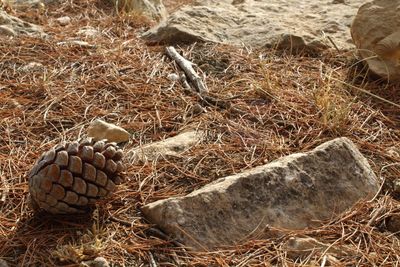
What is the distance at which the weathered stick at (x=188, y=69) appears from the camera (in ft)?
10.1

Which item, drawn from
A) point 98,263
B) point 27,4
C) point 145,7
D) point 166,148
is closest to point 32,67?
point 166,148

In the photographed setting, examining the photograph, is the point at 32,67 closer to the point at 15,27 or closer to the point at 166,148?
the point at 15,27

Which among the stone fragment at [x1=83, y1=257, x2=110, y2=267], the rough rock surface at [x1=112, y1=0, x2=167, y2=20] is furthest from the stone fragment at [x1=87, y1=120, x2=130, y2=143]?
the rough rock surface at [x1=112, y1=0, x2=167, y2=20]

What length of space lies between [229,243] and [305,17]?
8.58 feet

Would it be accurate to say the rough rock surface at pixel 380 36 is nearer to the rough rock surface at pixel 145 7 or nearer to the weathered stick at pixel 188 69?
the weathered stick at pixel 188 69

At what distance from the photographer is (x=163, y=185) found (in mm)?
2309

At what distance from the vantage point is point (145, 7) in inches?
184

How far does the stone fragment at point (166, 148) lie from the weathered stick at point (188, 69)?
1.61ft

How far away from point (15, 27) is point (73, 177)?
2.20 m

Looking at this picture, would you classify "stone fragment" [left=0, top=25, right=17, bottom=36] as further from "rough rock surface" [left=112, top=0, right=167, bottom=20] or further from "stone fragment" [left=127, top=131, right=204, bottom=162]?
"stone fragment" [left=127, top=131, right=204, bottom=162]

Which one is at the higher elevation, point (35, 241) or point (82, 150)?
point (82, 150)

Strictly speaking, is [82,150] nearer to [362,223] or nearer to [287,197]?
[287,197]

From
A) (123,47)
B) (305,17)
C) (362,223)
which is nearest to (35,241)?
(362,223)

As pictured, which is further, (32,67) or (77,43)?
(77,43)
